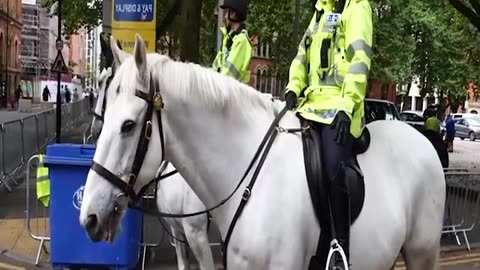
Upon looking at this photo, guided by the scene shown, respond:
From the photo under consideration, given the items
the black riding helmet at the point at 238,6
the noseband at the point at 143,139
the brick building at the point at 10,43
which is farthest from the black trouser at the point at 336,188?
the brick building at the point at 10,43

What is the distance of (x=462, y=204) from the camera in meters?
10.5

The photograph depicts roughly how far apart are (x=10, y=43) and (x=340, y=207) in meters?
76.1

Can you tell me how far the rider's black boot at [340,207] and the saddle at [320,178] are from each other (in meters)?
0.04

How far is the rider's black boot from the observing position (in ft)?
11.9

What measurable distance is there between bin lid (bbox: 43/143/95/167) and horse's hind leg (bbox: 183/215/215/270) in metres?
1.92

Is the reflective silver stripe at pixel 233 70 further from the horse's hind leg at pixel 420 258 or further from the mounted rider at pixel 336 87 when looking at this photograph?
the horse's hind leg at pixel 420 258

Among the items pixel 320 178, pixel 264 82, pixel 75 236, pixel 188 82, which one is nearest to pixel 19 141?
pixel 75 236

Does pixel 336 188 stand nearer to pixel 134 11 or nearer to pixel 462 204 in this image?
pixel 134 11

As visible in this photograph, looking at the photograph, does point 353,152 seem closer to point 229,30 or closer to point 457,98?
point 229,30

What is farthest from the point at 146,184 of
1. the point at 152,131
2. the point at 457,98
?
the point at 457,98

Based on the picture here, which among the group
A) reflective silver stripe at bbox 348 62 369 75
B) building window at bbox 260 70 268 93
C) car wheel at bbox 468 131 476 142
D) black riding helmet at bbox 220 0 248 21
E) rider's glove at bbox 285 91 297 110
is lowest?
car wheel at bbox 468 131 476 142

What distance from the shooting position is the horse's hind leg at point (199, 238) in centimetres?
554

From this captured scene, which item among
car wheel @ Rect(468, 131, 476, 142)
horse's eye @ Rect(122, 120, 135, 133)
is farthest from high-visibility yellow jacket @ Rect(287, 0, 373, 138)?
car wheel @ Rect(468, 131, 476, 142)

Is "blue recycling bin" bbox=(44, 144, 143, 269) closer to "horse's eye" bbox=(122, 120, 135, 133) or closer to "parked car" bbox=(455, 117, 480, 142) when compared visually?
"horse's eye" bbox=(122, 120, 135, 133)
